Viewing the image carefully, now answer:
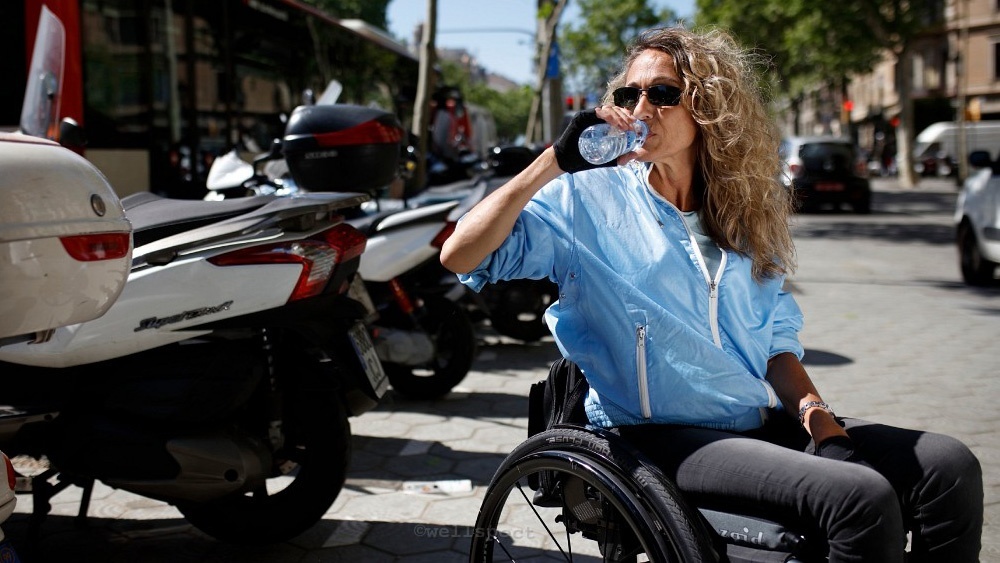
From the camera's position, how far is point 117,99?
8.49 m

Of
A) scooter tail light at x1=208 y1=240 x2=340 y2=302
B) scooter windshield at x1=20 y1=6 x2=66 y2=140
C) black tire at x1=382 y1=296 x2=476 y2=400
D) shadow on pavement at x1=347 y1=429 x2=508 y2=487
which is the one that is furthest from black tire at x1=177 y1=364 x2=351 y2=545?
black tire at x1=382 y1=296 x2=476 y2=400

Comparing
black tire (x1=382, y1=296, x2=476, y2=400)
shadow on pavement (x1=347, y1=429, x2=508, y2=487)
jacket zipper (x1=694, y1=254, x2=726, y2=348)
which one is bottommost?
shadow on pavement (x1=347, y1=429, x2=508, y2=487)

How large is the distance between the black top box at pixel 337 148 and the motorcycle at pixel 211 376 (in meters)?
1.10

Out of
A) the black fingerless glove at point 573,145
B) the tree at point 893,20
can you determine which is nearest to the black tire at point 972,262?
the black fingerless glove at point 573,145

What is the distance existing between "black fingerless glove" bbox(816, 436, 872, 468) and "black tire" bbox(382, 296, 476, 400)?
A: 336 cm

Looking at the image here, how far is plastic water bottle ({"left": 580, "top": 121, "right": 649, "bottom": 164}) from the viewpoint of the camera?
2.03 meters

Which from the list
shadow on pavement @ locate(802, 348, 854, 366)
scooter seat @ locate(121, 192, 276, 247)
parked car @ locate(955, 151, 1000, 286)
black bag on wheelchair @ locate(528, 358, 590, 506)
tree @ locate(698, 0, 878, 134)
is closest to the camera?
black bag on wheelchair @ locate(528, 358, 590, 506)

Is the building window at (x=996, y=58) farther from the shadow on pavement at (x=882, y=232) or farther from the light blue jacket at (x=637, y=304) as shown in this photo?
the light blue jacket at (x=637, y=304)

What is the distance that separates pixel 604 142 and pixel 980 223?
8228 millimetres

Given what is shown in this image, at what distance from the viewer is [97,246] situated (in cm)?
223

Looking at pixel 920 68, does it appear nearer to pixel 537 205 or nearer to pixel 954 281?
pixel 954 281

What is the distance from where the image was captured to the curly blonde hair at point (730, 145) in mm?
2240

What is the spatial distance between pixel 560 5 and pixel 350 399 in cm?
1286

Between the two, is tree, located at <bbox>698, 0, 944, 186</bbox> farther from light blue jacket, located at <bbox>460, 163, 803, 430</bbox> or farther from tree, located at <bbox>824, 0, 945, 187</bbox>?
light blue jacket, located at <bbox>460, 163, 803, 430</bbox>
